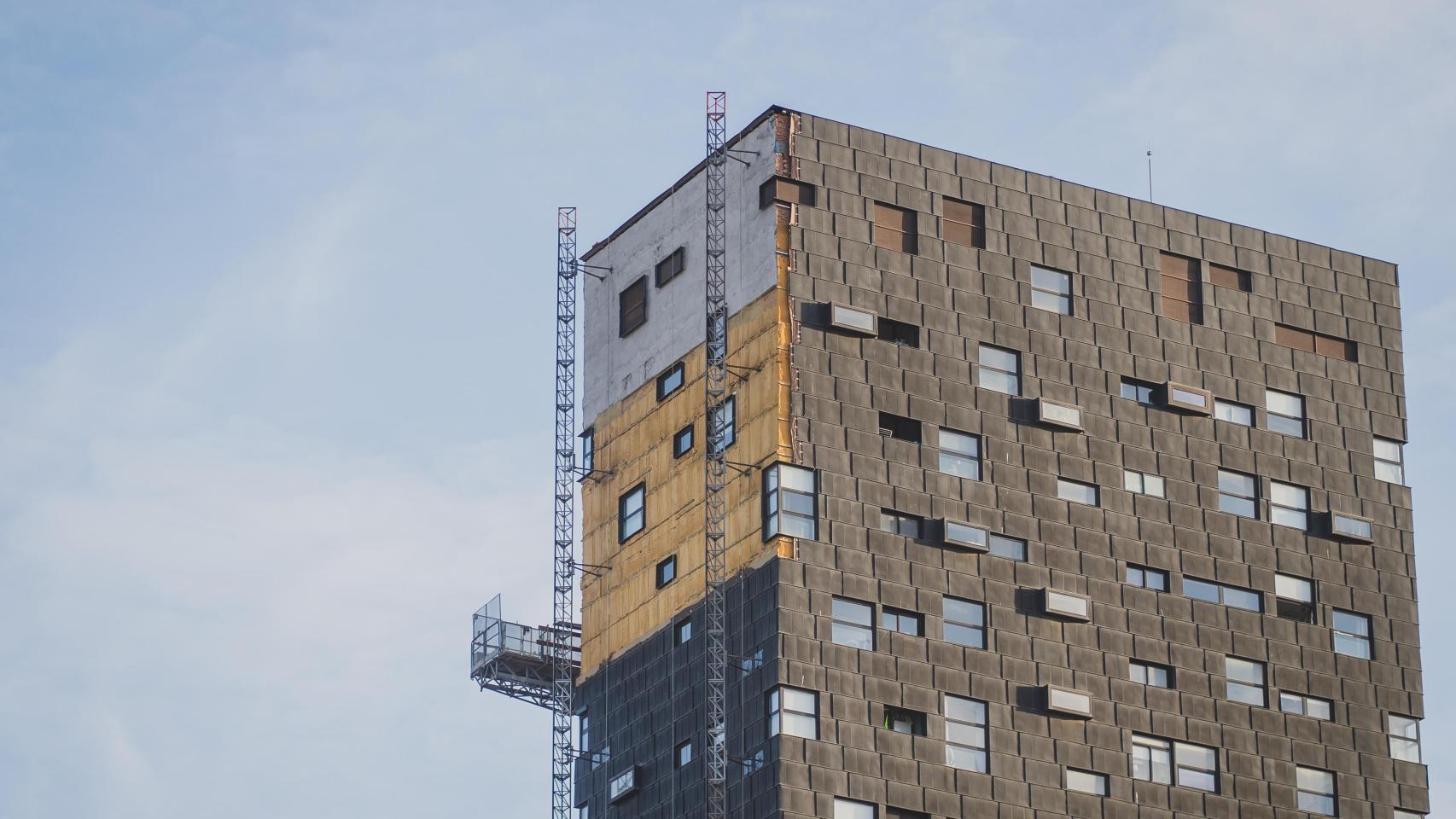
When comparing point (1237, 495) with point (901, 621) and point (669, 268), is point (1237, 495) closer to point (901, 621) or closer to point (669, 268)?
point (901, 621)

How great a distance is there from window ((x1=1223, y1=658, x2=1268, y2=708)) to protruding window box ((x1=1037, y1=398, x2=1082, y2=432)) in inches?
454

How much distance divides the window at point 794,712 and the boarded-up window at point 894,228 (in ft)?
66.1

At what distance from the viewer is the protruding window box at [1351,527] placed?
464ft

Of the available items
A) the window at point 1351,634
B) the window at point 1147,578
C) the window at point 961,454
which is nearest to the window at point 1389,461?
the window at point 1351,634

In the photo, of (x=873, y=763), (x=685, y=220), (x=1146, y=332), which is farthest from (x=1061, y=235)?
(x=873, y=763)

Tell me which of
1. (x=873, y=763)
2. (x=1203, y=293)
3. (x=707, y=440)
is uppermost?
(x=1203, y=293)

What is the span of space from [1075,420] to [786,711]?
1935 centimetres

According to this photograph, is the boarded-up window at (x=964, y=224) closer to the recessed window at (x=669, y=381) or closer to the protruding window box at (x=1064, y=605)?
the recessed window at (x=669, y=381)

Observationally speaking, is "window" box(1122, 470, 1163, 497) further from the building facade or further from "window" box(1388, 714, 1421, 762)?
"window" box(1388, 714, 1421, 762)

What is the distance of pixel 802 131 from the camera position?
136m

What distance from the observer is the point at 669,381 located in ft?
455

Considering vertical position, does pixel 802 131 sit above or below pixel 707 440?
above

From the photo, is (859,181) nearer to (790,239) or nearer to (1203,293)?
(790,239)

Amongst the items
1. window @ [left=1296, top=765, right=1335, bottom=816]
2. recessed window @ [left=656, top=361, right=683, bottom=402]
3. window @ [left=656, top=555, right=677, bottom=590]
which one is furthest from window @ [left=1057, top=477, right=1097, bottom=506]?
recessed window @ [left=656, top=361, right=683, bottom=402]
